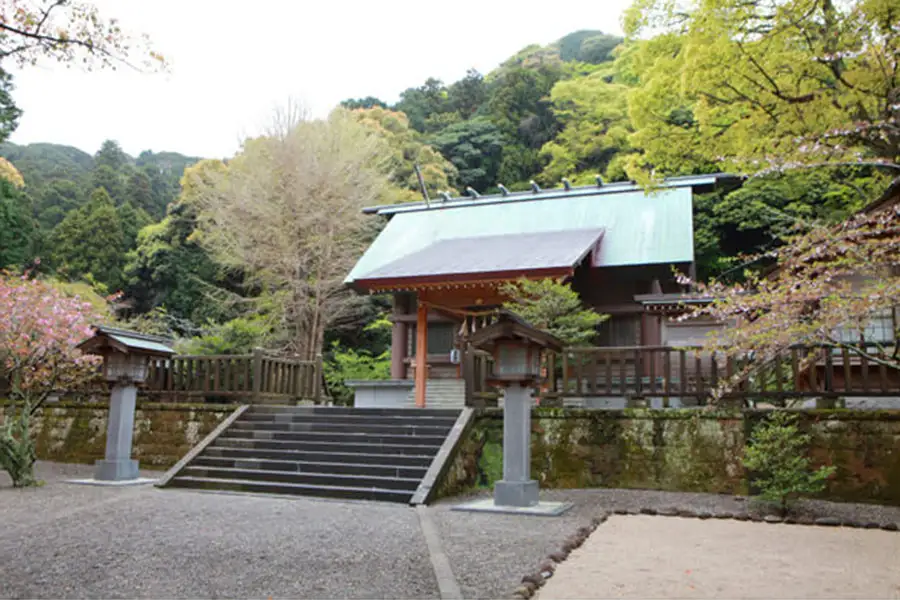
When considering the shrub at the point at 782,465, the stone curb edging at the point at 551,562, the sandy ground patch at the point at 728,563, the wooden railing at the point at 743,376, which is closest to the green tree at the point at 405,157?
the wooden railing at the point at 743,376

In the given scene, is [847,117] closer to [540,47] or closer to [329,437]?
[329,437]

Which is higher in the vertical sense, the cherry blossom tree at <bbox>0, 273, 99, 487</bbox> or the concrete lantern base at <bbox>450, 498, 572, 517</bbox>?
the cherry blossom tree at <bbox>0, 273, 99, 487</bbox>

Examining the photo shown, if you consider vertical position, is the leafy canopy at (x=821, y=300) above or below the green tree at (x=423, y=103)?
below

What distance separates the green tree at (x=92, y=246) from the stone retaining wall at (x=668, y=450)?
2530cm

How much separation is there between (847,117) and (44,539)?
1006cm

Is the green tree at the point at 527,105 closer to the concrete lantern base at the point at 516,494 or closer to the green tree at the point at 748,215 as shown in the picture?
the green tree at the point at 748,215

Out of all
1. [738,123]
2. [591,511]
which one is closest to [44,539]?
[591,511]

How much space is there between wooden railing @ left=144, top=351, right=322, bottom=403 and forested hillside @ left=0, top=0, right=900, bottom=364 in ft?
10.9

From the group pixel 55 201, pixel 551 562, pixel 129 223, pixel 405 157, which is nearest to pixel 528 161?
pixel 405 157

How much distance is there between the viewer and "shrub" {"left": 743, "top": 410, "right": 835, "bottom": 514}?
7.34 metres

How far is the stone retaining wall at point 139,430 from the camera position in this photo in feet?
38.4

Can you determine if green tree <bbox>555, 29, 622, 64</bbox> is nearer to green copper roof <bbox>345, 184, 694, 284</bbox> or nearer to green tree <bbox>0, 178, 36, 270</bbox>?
green copper roof <bbox>345, 184, 694, 284</bbox>

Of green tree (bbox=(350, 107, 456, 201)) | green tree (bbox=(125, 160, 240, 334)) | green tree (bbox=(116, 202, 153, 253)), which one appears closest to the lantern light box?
green tree (bbox=(125, 160, 240, 334))

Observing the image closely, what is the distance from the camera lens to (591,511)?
299 inches
